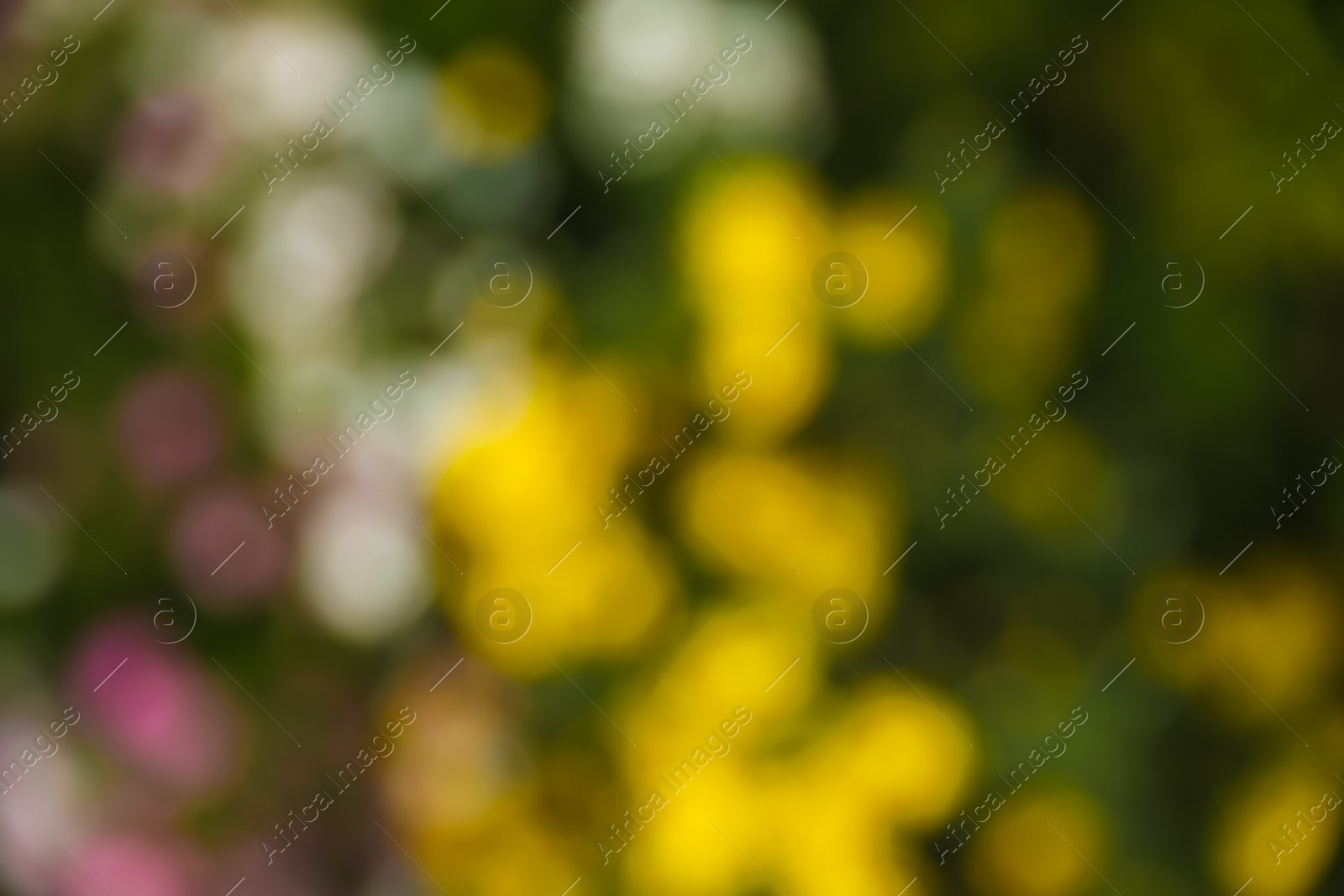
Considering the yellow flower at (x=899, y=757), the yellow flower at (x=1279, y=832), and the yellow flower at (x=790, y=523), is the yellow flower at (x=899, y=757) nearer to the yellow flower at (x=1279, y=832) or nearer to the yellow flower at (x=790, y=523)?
the yellow flower at (x=790, y=523)

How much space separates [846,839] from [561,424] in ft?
0.97

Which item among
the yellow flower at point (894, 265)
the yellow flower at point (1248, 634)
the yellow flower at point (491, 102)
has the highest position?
the yellow flower at point (491, 102)

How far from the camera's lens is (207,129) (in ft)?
2.31

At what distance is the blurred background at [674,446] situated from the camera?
622mm

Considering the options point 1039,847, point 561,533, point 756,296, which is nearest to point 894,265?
point 756,296

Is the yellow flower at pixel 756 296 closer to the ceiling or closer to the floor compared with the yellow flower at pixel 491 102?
closer to the floor

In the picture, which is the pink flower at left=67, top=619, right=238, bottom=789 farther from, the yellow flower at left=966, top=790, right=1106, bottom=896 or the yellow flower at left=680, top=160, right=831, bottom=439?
the yellow flower at left=966, top=790, right=1106, bottom=896

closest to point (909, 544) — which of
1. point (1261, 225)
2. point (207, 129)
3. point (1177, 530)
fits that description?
point (1177, 530)

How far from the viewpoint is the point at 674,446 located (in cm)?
65

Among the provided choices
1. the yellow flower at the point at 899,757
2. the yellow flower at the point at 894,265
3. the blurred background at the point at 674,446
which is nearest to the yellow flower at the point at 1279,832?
the blurred background at the point at 674,446

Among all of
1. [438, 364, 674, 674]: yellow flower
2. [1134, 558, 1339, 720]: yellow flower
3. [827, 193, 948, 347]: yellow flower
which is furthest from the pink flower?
[1134, 558, 1339, 720]: yellow flower

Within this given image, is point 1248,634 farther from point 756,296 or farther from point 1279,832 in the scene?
point 756,296

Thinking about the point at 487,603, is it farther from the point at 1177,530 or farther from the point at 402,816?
the point at 1177,530

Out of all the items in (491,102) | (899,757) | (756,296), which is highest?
(491,102)
